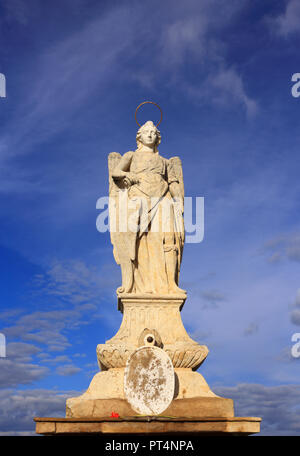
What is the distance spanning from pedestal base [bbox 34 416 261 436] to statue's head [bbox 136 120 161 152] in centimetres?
666

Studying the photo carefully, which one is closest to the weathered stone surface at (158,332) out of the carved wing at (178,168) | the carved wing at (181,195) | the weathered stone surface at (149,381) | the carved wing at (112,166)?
the weathered stone surface at (149,381)

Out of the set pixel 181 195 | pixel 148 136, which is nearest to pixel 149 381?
pixel 181 195

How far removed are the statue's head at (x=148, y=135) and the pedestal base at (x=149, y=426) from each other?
262 inches

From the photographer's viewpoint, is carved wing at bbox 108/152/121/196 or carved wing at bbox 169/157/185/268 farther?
carved wing at bbox 108/152/121/196

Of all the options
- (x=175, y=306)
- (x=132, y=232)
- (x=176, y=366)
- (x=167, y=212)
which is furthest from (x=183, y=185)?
(x=176, y=366)

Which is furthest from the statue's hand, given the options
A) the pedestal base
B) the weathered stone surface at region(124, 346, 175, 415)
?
the pedestal base

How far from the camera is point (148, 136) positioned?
13227 millimetres

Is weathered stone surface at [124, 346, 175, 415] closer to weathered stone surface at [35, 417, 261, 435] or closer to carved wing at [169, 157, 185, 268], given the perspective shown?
weathered stone surface at [35, 417, 261, 435]

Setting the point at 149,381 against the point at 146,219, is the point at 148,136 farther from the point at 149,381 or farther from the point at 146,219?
the point at 149,381

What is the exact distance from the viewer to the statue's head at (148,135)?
520 inches

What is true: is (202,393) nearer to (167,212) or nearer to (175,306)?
(175,306)

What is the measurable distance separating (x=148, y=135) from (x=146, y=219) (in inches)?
87.1

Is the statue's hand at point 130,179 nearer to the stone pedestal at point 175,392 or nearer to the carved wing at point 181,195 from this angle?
the carved wing at point 181,195

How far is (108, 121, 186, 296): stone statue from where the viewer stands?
40.5 ft
